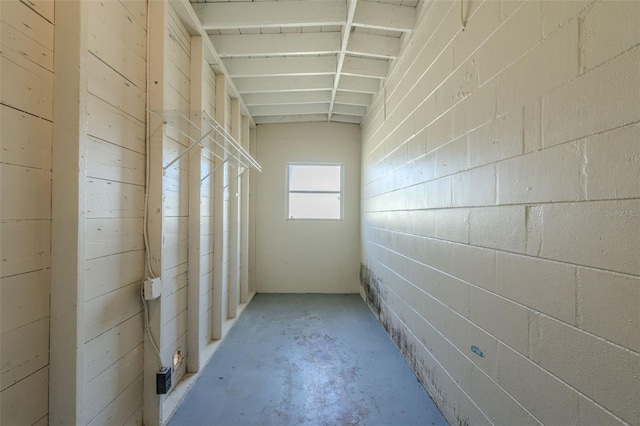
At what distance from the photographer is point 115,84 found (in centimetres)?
132

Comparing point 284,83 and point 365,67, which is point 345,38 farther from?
point 284,83

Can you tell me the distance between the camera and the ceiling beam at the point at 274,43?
234cm

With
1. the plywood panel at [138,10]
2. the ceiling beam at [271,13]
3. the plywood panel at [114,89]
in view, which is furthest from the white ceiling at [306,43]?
the plywood panel at [114,89]

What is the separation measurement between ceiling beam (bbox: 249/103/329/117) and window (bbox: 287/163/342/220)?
30.6 inches

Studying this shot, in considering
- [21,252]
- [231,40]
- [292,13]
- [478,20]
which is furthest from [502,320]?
[231,40]

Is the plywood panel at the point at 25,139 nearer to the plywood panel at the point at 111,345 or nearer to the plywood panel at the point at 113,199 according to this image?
the plywood panel at the point at 113,199

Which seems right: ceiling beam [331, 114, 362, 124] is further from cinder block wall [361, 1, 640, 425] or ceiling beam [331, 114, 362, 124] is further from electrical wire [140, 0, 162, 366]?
electrical wire [140, 0, 162, 366]

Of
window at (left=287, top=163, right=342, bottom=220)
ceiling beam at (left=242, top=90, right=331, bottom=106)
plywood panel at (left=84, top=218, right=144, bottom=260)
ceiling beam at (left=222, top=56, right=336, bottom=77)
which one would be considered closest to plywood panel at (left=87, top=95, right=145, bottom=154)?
plywood panel at (left=84, top=218, right=144, bottom=260)

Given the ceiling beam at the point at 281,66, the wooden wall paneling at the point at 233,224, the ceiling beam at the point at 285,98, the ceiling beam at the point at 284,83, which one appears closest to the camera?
the ceiling beam at the point at 281,66

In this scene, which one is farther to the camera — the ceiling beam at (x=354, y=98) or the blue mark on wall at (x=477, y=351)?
the ceiling beam at (x=354, y=98)

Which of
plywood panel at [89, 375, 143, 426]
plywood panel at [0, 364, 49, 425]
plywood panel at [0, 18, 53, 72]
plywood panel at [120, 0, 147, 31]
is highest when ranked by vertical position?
plywood panel at [120, 0, 147, 31]

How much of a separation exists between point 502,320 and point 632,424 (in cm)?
46

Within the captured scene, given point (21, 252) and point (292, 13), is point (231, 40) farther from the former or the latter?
point (21, 252)

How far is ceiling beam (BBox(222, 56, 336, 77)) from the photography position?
2.64 meters
